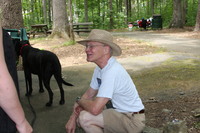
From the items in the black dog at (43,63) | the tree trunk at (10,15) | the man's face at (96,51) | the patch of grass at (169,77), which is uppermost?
the tree trunk at (10,15)

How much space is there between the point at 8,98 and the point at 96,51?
1631 millimetres

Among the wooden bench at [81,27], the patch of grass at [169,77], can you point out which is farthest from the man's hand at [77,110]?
the wooden bench at [81,27]

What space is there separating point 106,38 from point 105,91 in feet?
1.99

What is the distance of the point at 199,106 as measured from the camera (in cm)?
394

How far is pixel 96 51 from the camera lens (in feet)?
8.89

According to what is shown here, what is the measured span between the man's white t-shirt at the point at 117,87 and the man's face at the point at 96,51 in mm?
123

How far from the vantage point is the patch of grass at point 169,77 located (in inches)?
208

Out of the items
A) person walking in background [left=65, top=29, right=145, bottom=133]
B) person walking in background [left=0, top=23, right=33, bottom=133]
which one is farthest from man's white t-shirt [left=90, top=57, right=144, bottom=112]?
person walking in background [left=0, top=23, right=33, bottom=133]

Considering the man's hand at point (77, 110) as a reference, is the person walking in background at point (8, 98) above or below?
above

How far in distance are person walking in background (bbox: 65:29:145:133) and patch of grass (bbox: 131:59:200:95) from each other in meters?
2.51

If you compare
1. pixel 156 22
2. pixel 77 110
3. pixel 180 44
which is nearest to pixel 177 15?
pixel 156 22

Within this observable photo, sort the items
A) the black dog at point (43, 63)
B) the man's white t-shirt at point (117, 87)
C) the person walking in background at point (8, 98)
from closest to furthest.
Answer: the person walking in background at point (8, 98), the man's white t-shirt at point (117, 87), the black dog at point (43, 63)

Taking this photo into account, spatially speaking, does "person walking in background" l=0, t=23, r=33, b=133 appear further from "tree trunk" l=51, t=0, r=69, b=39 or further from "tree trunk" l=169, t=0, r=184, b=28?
"tree trunk" l=169, t=0, r=184, b=28

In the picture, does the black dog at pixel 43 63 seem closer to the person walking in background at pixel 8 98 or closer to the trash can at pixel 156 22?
the person walking in background at pixel 8 98
